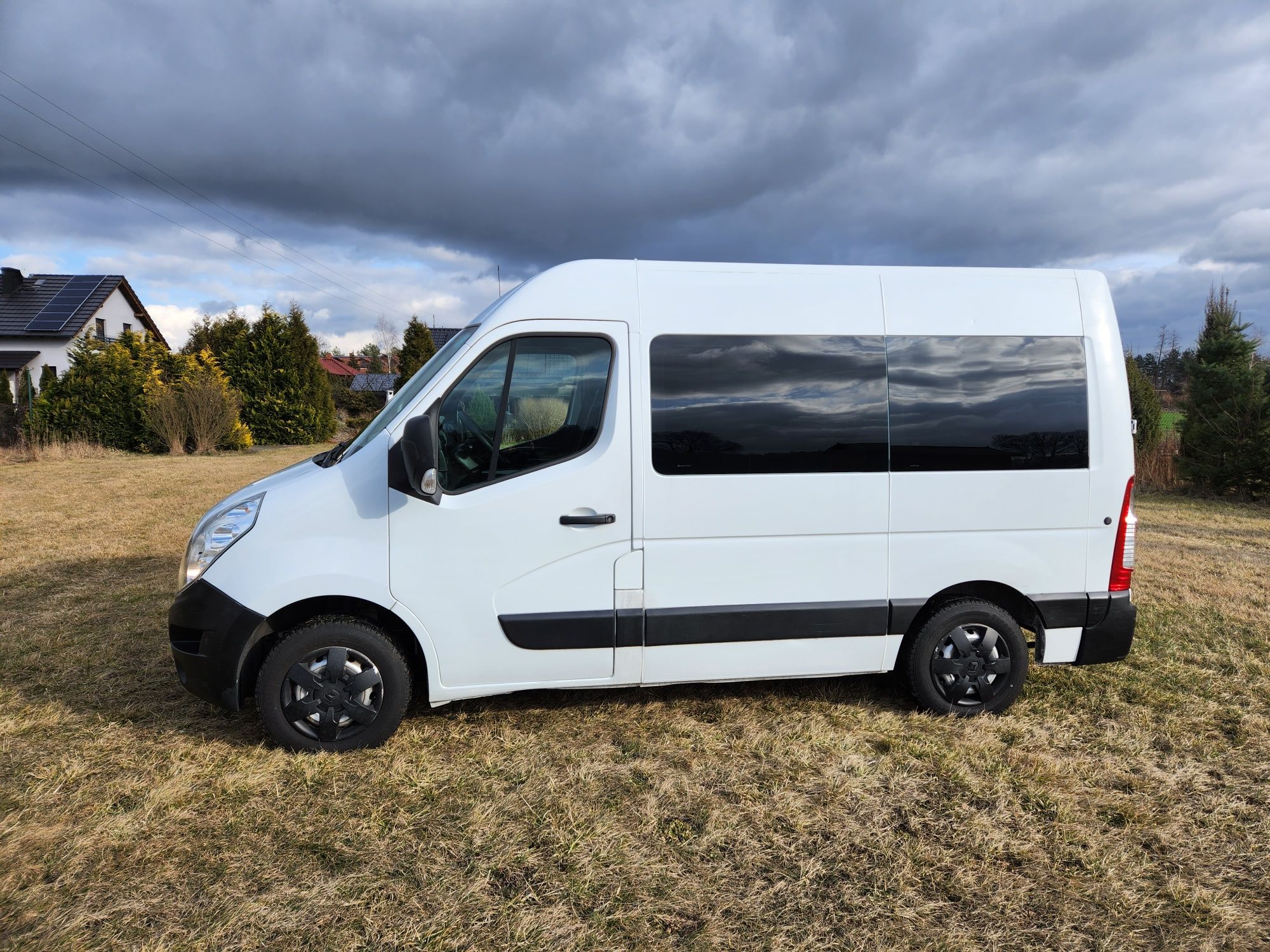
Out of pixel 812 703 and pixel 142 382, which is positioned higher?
pixel 142 382

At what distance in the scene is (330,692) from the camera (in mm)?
3551

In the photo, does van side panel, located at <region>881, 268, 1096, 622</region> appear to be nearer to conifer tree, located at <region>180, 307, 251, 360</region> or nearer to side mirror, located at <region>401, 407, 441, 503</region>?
side mirror, located at <region>401, 407, 441, 503</region>

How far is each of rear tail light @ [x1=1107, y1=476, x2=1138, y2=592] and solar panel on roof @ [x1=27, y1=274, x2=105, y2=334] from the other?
3856cm

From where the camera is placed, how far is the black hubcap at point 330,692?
11.6 ft

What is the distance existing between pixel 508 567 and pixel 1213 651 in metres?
4.78

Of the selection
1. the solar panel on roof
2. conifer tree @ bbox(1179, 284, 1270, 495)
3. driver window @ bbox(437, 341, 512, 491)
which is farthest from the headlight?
the solar panel on roof

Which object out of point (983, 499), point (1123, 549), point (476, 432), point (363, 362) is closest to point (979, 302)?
point (983, 499)

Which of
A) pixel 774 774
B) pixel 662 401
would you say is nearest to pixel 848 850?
pixel 774 774

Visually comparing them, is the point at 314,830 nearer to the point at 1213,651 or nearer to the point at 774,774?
the point at 774,774

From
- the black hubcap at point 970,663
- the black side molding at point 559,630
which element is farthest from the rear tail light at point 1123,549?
the black side molding at point 559,630

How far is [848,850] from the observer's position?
294cm

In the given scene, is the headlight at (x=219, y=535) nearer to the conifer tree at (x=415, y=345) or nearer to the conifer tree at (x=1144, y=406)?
the conifer tree at (x=1144, y=406)

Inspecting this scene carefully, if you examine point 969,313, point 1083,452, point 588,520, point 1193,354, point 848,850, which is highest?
point 1193,354

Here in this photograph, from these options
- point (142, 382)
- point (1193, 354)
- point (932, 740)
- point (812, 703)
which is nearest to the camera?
point (932, 740)
